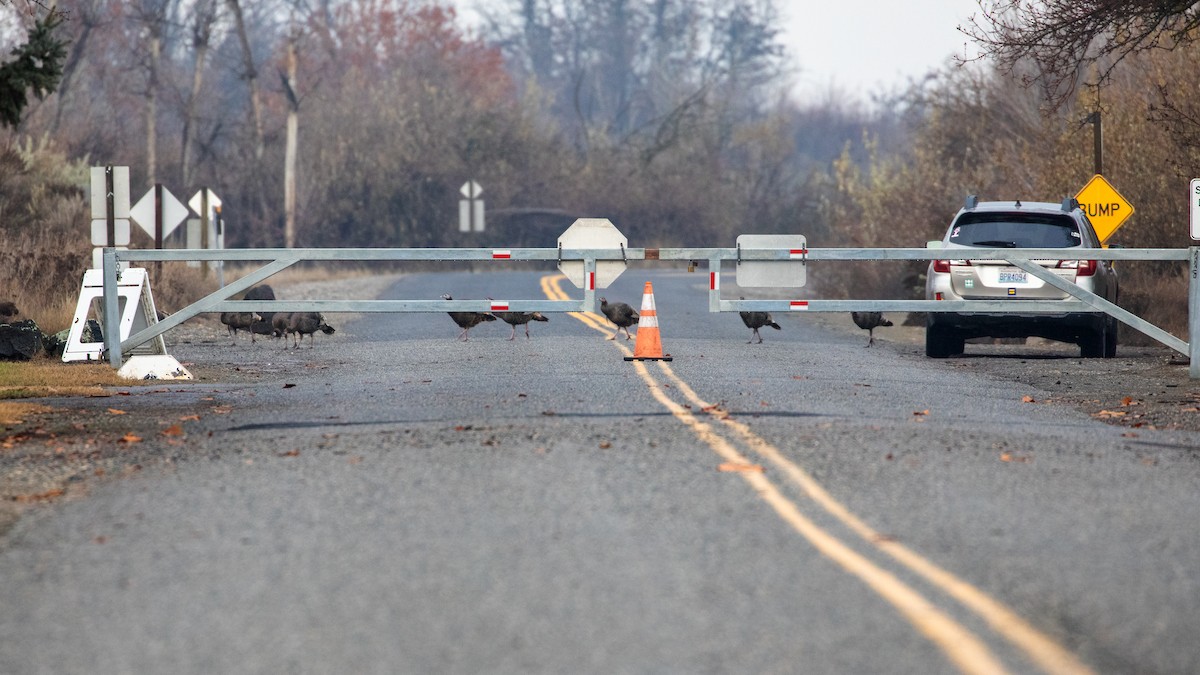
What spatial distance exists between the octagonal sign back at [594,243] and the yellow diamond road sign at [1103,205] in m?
11.4

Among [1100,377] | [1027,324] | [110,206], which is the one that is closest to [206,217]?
[110,206]

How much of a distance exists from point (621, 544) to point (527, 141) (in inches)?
2348

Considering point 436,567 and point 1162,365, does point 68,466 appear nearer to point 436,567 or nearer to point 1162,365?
point 436,567

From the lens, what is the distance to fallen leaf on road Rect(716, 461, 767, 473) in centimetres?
936

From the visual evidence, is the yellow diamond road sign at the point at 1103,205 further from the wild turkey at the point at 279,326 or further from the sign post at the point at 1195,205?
the wild turkey at the point at 279,326

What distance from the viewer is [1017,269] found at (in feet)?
59.5

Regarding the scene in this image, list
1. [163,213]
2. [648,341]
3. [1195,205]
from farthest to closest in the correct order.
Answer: [163,213]
[648,341]
[1195,205]

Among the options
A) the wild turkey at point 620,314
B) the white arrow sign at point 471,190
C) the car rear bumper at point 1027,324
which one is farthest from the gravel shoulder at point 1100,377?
the white arrow sign at point 471,190

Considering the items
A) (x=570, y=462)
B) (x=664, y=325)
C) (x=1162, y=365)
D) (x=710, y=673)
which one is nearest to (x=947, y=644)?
(x=710, y=673)

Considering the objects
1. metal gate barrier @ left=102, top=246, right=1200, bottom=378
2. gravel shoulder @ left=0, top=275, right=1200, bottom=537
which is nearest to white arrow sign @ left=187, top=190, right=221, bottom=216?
gravel shoulder @ left=0, top=275, right=1200, bottom=537

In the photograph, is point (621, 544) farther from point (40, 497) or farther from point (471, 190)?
point (471, 190)

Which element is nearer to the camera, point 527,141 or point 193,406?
point 193,406

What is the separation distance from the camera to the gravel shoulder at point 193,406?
984 cm

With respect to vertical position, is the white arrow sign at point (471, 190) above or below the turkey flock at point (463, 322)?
above
